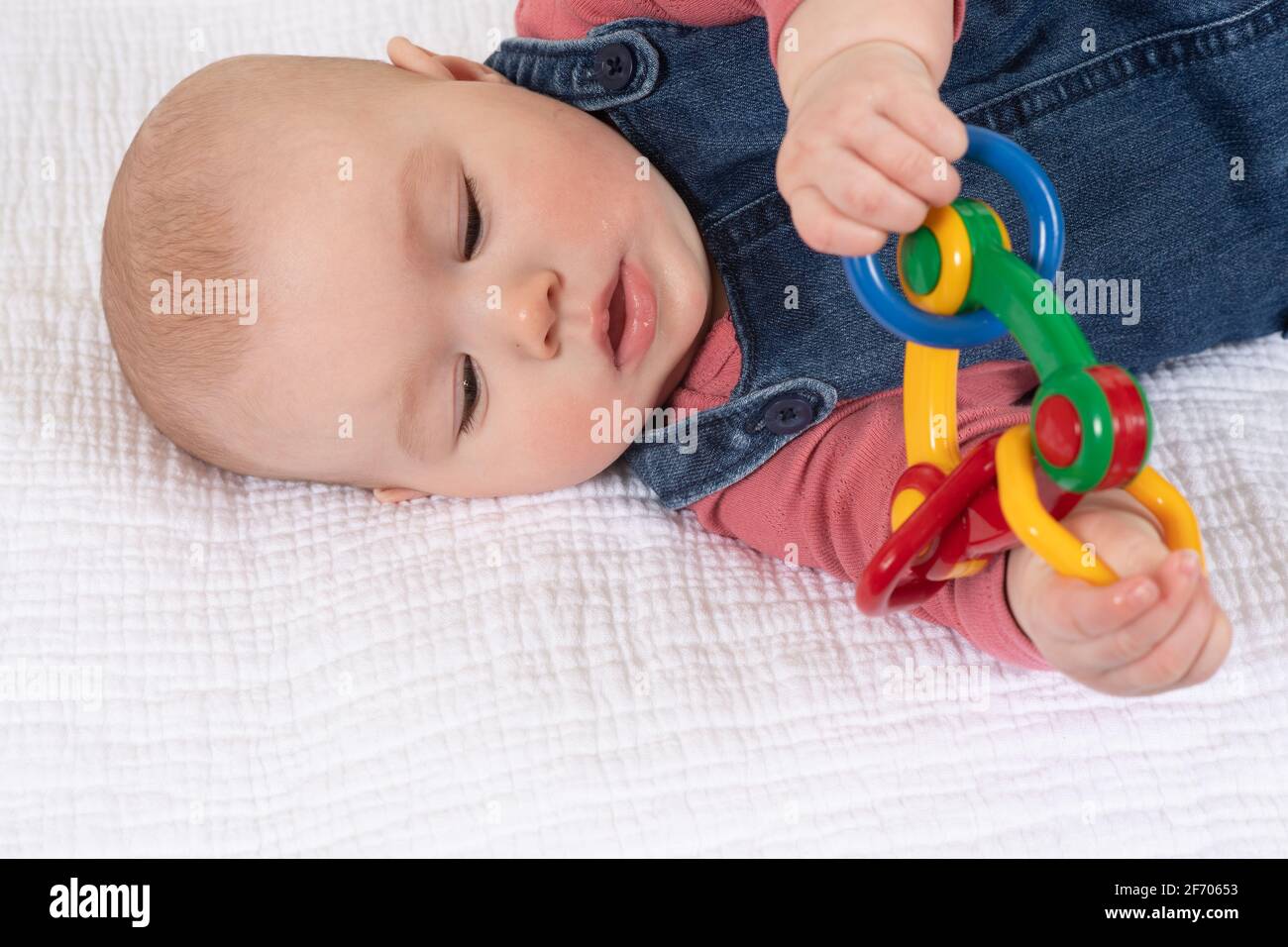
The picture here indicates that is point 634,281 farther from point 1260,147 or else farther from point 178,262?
point 1260,147

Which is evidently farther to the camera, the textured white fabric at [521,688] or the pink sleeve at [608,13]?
the pink sleeve at [608,13]


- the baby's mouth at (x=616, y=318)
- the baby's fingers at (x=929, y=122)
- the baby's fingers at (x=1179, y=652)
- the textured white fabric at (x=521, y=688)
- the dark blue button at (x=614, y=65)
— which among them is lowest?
the textured white fabric at (x=521, y=688)

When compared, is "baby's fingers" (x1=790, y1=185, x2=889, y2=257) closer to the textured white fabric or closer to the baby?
the baby

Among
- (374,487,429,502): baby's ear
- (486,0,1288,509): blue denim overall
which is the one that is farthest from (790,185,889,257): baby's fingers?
(374,487,429,502): baby's ear

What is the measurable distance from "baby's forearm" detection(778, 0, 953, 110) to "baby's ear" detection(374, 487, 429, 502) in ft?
1.80

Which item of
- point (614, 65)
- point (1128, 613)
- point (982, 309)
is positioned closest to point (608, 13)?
point (614, 65)

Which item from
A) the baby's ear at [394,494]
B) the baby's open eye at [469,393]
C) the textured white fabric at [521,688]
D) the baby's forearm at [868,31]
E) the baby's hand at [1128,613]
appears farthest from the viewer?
the baby's ear at [394,494]

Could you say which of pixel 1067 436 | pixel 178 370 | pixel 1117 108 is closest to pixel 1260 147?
pixel 1117 108

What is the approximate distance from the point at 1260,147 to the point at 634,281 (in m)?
0.66

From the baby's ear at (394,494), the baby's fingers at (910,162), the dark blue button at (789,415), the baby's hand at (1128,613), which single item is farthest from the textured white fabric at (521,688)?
the baby's fingers at (910,162)

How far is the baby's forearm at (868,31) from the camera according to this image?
89 cm

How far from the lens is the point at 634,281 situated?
1112 millimetres

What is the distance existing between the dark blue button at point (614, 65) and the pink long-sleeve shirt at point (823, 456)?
0.24 feet

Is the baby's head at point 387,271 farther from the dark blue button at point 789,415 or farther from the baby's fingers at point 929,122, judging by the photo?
the baby's fingers at point 929,122
